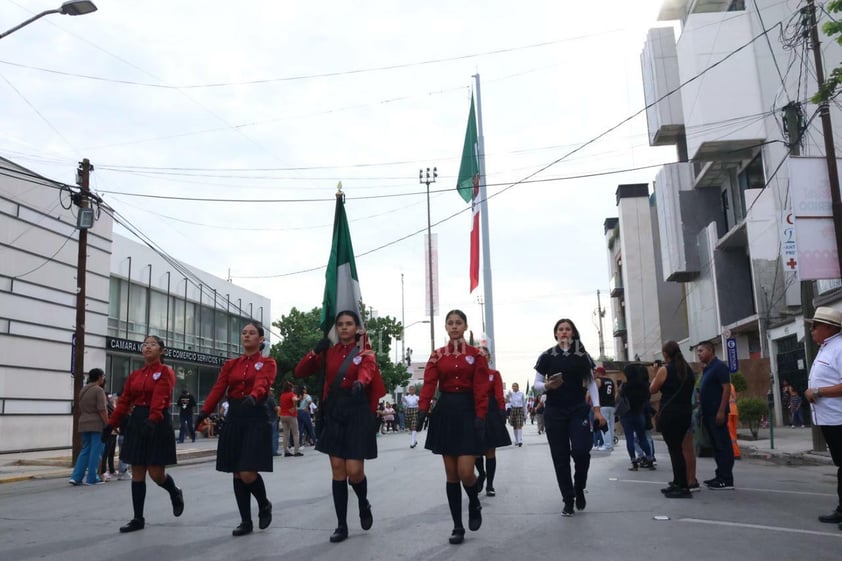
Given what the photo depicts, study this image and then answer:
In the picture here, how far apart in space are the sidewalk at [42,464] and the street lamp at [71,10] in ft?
26.7

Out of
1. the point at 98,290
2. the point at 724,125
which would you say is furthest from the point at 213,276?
the point at 724,125

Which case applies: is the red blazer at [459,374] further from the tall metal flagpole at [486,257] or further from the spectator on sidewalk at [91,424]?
the tall metal flagpole at [486,257]

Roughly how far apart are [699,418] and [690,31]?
Result: 85.6ft

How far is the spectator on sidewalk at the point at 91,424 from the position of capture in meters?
11.9

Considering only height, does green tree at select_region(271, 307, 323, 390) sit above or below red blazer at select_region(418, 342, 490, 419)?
above

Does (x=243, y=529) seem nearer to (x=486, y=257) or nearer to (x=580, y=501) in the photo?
(x=580, y=501)

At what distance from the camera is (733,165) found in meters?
34.7

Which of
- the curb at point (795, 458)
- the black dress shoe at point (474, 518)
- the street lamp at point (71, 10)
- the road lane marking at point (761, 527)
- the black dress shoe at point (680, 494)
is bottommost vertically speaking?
the curb at point (795, 458)

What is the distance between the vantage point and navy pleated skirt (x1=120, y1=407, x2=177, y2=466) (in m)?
7.11

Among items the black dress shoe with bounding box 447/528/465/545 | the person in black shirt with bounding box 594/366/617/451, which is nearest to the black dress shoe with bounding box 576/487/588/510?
the black dress shoe with bounding box 447/528/465/545

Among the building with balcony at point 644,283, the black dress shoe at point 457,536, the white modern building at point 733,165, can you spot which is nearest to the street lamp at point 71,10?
the black dress shoe at point 457,536

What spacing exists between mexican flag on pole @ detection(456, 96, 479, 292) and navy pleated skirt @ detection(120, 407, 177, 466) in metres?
17.7

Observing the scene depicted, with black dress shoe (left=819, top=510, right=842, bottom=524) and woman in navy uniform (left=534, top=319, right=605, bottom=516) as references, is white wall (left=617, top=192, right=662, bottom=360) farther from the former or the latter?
black dress shoe (left=819, top=510, right=842, bottom=524)

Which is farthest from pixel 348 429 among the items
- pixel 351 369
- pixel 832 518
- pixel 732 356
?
pixel 732 356
